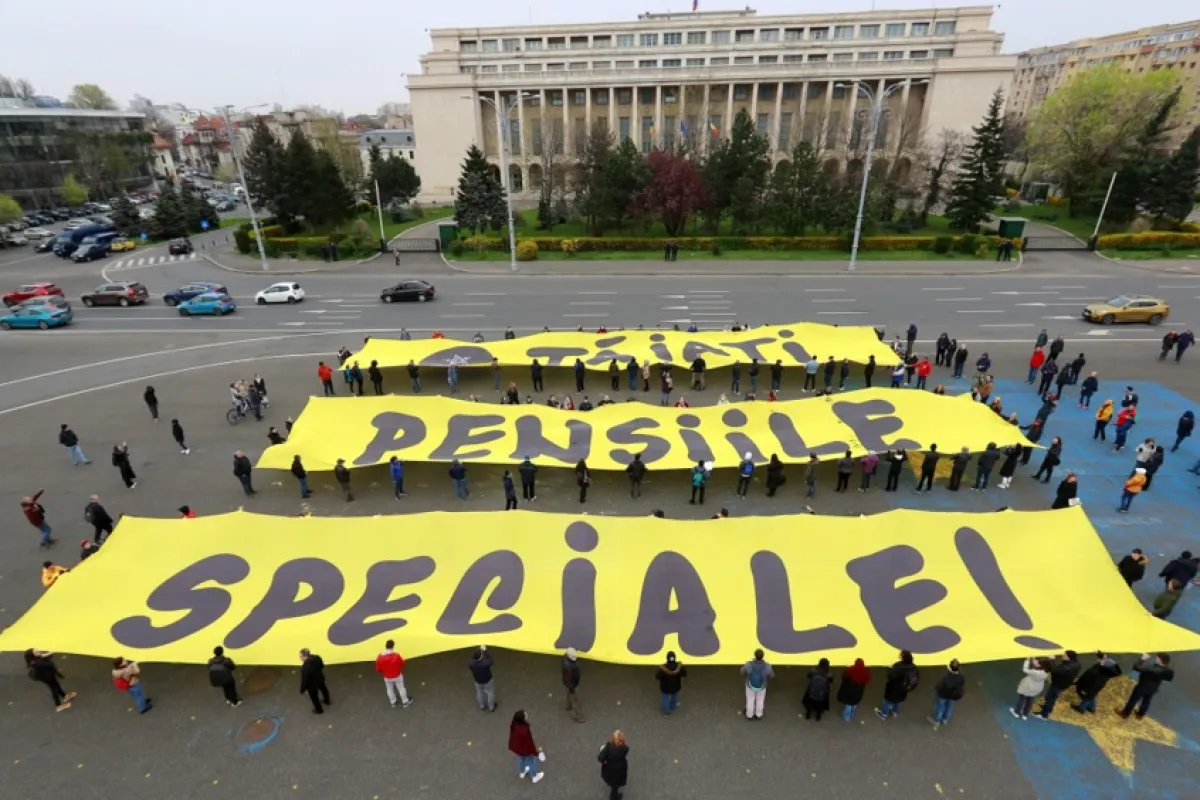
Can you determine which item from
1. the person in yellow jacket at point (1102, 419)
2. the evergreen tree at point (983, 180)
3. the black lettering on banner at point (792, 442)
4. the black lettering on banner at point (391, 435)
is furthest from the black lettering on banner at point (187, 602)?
the evergreen tree at point (983, 180)

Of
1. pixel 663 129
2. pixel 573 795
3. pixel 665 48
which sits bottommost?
pixel 573 795

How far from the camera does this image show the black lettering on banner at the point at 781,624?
10.2 m

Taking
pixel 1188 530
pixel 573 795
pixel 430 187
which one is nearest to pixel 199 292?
pixel 573 795

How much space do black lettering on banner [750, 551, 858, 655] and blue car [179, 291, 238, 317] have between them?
37.1 metres

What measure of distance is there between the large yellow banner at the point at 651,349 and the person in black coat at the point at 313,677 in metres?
14.6

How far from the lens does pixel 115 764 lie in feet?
31.5

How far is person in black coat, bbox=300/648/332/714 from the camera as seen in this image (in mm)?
9758

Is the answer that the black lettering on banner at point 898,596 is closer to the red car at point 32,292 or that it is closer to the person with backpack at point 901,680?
the person with backpack at point 901,680

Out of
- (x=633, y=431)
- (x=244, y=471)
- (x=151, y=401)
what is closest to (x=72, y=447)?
(x=151, y=401)

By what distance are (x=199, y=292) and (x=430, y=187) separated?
53916mm

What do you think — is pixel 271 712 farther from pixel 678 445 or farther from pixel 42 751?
pixel 678 445

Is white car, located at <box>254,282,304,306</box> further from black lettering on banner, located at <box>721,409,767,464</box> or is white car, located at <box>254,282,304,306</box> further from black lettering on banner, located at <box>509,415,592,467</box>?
black lettering on banner, located at <box>721,409,767,464</box>

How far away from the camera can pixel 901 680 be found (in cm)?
950

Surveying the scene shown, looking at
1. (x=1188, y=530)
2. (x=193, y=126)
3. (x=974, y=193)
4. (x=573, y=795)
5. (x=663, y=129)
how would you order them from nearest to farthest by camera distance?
1. (x=573, y=795)
2. (x=1188, y=530)
3. (x=974, y=193)
4. (x=663, y=129)
5. (x=193, y=126)
